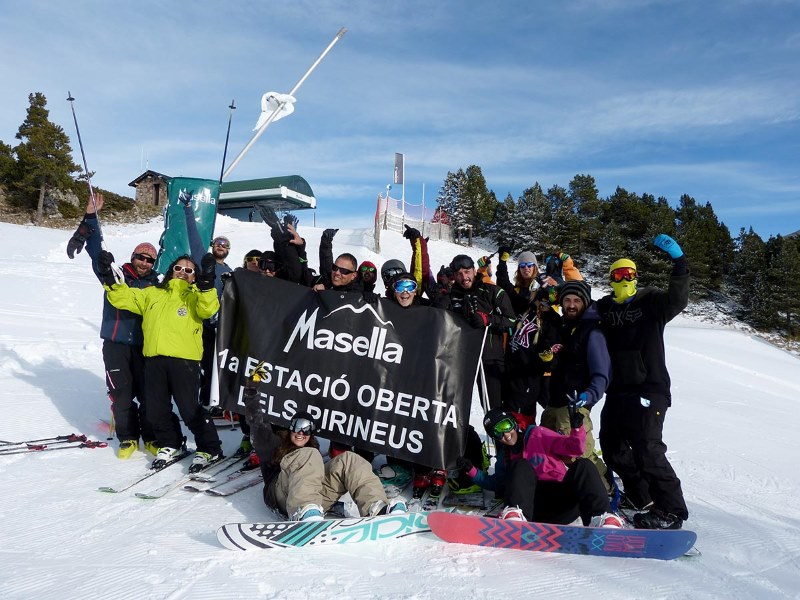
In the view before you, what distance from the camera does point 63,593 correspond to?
2.88 meters

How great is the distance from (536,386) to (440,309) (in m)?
1.27

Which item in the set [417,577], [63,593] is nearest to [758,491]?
[417,577]

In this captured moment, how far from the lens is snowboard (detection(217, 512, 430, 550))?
11.2ft

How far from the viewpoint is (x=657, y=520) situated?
3.98 m

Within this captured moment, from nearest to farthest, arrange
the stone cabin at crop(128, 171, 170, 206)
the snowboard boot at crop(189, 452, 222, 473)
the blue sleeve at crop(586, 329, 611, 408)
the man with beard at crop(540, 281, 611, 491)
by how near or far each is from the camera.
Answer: the blue sleeve at crop(586, 329, 611, 408)
the man with beard at crop(540, 281, 611, 491)
the snowboard boot at crop(189, 452, 222, 473)
the stone cabin at crop(128, 171, 170, 206)

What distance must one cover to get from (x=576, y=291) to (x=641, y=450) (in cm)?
136

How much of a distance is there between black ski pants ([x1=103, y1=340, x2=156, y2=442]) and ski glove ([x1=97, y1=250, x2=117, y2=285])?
763mm

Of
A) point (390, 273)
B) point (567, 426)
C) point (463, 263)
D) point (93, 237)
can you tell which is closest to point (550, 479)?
point (567, 426)

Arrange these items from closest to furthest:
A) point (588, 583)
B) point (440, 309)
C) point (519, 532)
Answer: point (588, 583) < point (519, 532) < point (440, 309)

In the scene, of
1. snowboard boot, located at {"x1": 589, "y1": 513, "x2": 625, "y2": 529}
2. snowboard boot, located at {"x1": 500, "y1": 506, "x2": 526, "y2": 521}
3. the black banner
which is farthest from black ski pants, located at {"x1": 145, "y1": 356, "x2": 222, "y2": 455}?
snowboard boot, located at {"x1": 589, "y1": 513, "x2": 625, "y2": 529}

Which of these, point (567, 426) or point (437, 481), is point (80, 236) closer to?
point (437, 481)

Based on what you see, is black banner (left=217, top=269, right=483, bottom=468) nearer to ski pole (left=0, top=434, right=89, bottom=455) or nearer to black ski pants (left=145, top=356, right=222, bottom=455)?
black ski pants (left=145, top=356, right=222, bottom=455)

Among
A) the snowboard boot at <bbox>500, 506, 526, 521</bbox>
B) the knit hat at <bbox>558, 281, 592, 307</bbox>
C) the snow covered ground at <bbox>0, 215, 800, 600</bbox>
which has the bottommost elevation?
the snow covered ground at <bbox>0, 215, 800, 600</bbox>

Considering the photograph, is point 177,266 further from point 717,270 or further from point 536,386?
point 717,270
